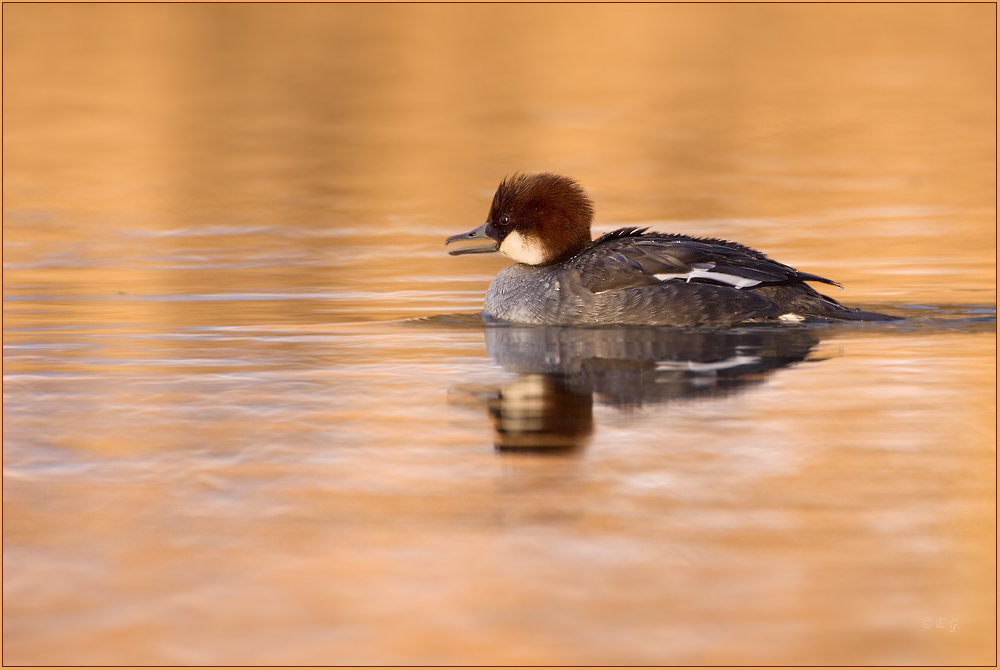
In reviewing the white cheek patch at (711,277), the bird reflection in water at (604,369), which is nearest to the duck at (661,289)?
the white cheek patch at (711,277)

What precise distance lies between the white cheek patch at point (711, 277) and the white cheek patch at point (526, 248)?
1121mm

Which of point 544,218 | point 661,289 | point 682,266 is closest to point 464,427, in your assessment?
point 661,289

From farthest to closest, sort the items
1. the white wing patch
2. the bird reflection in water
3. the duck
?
the duck < the white wing patch < the bird reflection in water

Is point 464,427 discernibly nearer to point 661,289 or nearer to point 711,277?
point 661,289

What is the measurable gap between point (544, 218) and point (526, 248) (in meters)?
0.26

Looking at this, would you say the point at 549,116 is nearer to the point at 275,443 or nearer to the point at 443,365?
the point at 443,365

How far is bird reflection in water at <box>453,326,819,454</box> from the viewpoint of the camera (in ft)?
21.7

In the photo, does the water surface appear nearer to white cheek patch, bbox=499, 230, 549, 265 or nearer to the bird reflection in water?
the bird reflection in water

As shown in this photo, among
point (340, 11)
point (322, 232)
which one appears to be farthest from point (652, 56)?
point (322, 232)

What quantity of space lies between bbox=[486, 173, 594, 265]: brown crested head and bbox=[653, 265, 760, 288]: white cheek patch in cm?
101

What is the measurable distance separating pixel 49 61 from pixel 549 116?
43.2 ft

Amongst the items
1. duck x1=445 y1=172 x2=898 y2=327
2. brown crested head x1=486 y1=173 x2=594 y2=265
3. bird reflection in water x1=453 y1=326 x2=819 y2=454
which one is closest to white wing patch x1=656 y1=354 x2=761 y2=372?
bird reflection in water x1=453 y1=326 x2=819 y2=454

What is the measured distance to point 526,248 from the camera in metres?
10.3

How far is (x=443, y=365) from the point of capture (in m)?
8.20
